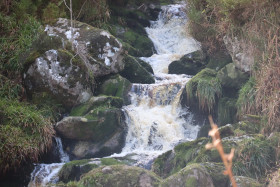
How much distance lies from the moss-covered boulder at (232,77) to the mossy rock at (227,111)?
458 mm

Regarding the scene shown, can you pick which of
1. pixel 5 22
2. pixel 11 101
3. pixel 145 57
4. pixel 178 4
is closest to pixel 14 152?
pixel 11 101

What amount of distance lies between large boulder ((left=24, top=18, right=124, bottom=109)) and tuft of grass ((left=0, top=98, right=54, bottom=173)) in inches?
40.7

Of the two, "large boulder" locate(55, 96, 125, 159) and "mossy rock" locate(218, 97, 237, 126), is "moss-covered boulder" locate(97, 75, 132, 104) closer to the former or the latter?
"large boulder" locate(55, 96, 125, 159)

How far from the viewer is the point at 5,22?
855cm

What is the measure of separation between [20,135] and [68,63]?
2.41m

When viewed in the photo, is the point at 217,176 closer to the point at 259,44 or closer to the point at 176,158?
the point at 176,158

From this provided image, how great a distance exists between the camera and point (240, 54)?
7.61 m

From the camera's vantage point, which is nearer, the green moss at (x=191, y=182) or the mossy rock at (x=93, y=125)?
the green moss at (x=191, y=182)

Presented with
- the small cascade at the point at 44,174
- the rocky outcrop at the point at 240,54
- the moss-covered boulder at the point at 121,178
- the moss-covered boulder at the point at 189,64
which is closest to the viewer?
the moss-covered boulder at the point at 121,178

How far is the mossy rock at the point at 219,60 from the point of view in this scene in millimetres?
9188

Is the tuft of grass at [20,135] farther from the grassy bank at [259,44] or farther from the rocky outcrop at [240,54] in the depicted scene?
the rocky outcrop at [240,54]

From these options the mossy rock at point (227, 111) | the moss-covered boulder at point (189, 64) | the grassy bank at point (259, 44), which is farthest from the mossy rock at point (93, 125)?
the moss-covered boulder at point (189, 64)

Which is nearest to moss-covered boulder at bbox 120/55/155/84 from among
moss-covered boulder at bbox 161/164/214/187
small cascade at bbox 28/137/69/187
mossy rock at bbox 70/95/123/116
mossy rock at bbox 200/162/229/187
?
mossy rock at bbox 70/95/123/116

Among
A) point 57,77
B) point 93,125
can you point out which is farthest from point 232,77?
point 57,77
